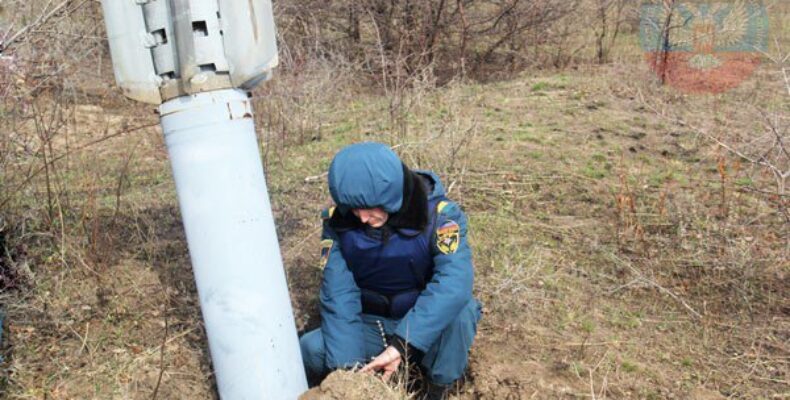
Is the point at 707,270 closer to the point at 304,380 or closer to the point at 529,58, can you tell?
the point at 304,380

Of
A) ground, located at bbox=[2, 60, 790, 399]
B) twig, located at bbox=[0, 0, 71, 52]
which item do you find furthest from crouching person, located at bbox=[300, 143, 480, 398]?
twig, located at bbox=[0, 0, 71, 52]

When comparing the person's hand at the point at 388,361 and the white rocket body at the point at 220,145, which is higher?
the white rocket body at the point at 220,145

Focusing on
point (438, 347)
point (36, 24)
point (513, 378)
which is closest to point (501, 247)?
point (513, 378)

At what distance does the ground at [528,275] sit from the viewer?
100 inches

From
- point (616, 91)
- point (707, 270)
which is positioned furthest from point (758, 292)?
point (616, 91)

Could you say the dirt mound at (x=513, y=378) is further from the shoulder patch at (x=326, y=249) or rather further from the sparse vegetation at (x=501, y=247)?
the shoulder patch at (x=326, y=249)

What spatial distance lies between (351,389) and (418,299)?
1.46 ft

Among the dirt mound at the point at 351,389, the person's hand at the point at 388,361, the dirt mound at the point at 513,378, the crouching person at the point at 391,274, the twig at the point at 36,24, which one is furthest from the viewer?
the twig at the point at 36,24

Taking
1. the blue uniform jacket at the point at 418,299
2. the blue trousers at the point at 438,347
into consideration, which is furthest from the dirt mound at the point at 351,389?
the blue trousers at the point at 438,347

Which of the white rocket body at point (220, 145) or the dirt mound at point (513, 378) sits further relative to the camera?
the dirt mound at point (513, 378)

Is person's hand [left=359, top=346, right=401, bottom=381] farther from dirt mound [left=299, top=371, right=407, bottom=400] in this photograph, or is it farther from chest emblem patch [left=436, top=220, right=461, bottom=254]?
chest emblem patch [left=436, top=220, right=461, bottom=254]

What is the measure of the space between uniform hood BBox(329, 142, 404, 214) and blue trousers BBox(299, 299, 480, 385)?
0.57 m

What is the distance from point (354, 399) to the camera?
193 cm

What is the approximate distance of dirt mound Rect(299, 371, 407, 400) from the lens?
194cm
